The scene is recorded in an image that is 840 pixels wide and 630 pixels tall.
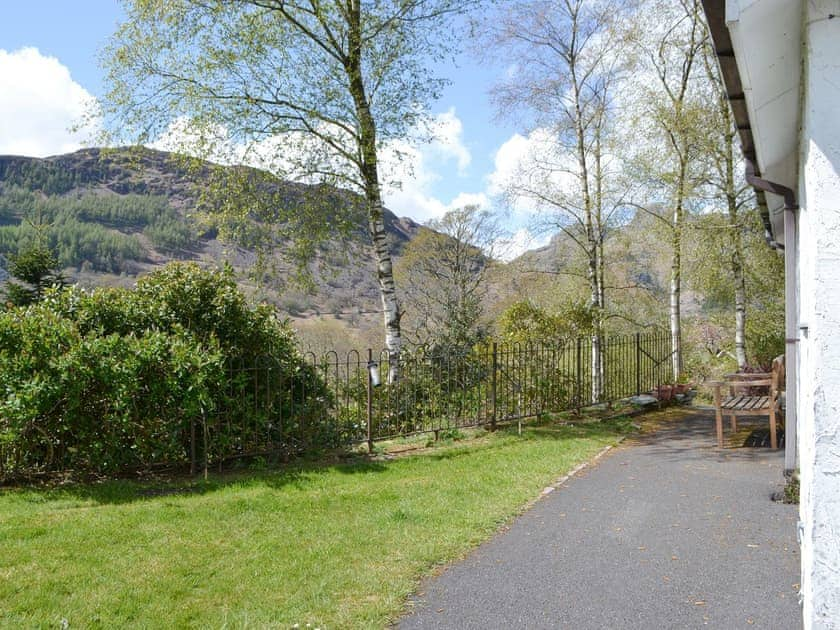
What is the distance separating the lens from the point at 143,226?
6253 cm

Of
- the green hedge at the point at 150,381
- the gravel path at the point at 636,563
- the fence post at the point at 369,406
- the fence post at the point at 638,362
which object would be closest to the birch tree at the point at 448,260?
the fence post at the point at 638,362

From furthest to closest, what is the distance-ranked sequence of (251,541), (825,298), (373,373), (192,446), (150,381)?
(373,373), (192,446), (150,381), (251,541), (825,298)

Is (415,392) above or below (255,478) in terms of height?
above

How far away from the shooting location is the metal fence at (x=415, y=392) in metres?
8.44

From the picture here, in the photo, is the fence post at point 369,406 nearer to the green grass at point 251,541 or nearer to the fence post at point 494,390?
the green grass at point 251,541

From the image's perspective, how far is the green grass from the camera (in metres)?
4.09

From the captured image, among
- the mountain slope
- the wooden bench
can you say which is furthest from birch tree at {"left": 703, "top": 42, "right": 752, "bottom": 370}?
the mountain slope

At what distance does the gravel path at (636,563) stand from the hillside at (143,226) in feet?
22.4

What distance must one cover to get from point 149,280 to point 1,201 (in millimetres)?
67785

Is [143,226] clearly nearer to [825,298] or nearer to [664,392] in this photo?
[664,392]

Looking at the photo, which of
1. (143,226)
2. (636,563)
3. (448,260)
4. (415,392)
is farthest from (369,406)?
(143,226)

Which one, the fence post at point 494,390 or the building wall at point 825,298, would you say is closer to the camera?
the building wall at point 825,298

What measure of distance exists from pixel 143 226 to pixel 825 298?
2606 inches

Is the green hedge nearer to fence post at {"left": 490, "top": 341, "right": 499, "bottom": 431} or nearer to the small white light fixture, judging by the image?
the small white light fixture
